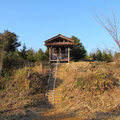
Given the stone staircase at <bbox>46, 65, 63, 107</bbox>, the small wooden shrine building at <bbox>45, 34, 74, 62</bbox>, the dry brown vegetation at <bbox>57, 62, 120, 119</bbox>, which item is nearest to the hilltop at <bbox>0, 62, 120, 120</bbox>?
the dry brown vegetation at <bbox>57, 62, 120, 119</bbox>

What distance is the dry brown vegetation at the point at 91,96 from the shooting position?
669cm

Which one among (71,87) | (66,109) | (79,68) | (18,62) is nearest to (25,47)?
(18,62)

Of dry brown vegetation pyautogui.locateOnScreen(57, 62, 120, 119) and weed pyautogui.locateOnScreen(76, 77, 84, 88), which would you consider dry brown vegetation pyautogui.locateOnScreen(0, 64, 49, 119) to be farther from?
weed pyautogui.locateOnScreen(76, 77, 84, 88)

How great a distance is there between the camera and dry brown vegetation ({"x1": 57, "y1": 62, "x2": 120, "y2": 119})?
6691mm

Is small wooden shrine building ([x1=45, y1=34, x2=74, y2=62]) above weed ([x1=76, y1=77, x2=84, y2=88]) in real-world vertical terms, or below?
above

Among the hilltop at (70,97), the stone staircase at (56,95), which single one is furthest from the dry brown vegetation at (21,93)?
the stone staircase at (56,95)

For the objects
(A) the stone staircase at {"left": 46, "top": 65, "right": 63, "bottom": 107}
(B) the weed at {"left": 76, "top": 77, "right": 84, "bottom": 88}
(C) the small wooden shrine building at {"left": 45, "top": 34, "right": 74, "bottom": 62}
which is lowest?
(A) the stone staircase at {"left": 46, "top": 65, "right": 63, "bottom": 107}

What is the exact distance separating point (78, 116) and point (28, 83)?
14.9ft

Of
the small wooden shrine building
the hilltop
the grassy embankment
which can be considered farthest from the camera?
the small wooden shrine building

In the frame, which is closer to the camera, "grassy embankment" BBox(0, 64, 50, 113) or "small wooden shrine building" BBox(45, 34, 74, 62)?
"grassy embankment" BBox(0, 64, 50, 113)

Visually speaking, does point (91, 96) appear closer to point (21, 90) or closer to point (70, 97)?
point (70, 97)

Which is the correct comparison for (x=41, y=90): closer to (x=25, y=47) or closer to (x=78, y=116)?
(x=78, y=116)

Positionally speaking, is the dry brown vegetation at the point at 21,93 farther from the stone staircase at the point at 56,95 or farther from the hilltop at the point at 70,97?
the stone staircase at the point at 56,95

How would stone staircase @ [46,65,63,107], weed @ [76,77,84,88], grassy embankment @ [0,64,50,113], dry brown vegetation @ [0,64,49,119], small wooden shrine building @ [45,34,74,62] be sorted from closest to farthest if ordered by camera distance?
dry brown vegetation @ [0,64,49,119]
grassy embankment @ [0,64,50,113]
stone staircase @ [46,65,63,107]
weed @ [76,77,84,88]
small wooden shrine building @ [45,34,74,62]
